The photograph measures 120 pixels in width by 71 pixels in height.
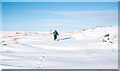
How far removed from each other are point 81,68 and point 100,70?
78 centimetres

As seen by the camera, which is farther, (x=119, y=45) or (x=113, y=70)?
(x=119, y=45)

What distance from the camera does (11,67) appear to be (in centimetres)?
616

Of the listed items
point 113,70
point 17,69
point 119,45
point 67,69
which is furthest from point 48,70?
point 119,45

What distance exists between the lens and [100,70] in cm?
598

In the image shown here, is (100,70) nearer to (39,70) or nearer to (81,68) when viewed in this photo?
(81,68)

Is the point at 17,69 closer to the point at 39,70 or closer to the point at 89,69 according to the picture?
the point at 39,70

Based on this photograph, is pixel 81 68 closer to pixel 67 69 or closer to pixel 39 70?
pixel 67 69

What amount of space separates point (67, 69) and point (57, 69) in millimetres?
417

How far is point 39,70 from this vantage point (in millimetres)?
5926

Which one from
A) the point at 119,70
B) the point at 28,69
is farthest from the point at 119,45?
the point at 28,69

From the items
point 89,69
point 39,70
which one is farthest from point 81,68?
point 39,70

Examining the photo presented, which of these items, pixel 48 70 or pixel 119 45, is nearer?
pixel 48 70

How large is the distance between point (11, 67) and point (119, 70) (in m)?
4.56

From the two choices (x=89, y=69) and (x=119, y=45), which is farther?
(x=119, y=45)
